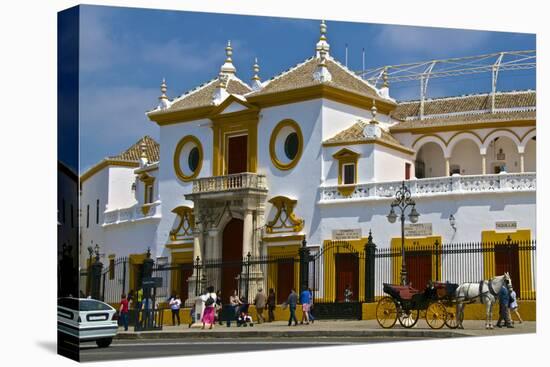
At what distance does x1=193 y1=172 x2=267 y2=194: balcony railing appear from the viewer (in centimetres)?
2997

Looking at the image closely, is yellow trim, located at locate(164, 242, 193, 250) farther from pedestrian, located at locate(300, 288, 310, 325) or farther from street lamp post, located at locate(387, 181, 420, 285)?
street lamp post, located at locate(387, 181, 420, 285)

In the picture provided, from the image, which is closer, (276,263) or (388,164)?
(276,263)

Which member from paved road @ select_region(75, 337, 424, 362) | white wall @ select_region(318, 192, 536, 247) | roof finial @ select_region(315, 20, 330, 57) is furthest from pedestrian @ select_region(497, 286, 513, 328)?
roof finial @ select_region(315, 20, 330, 57)

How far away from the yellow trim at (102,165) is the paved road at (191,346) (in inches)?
127

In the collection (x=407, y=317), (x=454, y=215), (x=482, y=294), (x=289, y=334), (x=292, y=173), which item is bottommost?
(x=289, y=334)

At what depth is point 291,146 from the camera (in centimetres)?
3036

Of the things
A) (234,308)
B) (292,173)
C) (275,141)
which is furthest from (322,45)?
(234,308)

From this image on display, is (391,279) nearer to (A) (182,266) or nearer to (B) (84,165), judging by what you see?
(A) (182,266)

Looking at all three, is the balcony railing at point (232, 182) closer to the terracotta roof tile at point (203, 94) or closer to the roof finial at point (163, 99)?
the terracotta roof tile at point (203, 94)

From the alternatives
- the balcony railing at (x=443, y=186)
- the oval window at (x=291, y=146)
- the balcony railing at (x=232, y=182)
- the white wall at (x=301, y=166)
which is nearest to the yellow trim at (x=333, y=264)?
the white wall at (x=301, y=166)

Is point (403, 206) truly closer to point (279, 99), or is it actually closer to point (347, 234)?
point (347, 234)

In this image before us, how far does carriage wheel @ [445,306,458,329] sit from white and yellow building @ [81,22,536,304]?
4.26 m

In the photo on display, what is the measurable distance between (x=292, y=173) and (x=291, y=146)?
740mm

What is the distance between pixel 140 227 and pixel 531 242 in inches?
386
